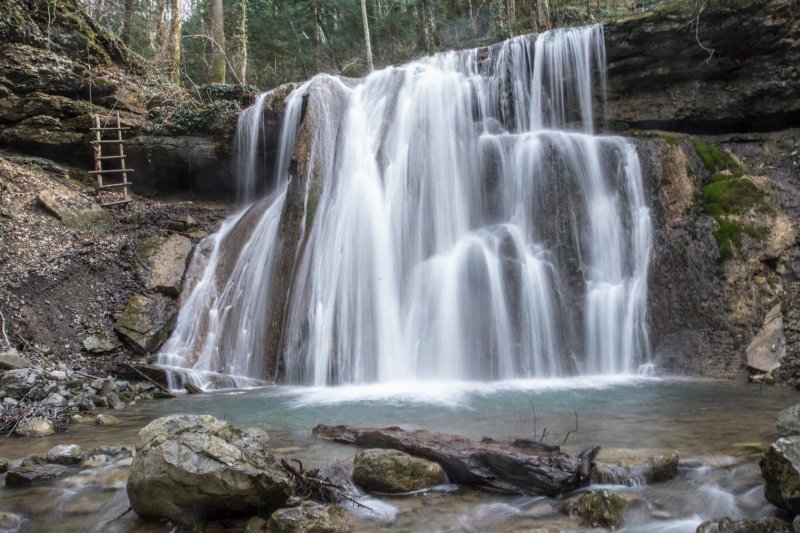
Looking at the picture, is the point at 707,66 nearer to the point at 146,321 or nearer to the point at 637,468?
the point at 637,468

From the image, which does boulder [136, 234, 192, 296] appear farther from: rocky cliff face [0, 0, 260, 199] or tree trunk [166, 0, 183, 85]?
tree trunk [166, 0, 183, 85]

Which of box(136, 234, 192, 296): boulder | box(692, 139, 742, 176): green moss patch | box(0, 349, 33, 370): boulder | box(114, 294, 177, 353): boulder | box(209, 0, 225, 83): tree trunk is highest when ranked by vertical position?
box(209, 0, 225, 83): tree trunk

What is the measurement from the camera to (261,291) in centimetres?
1062

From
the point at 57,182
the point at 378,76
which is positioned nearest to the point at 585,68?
the point at 378,76

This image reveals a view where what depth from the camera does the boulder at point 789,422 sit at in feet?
13.6

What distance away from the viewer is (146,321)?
1023cm

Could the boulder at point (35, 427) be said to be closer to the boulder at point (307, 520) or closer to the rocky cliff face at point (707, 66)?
the boulder at point (307, 520)


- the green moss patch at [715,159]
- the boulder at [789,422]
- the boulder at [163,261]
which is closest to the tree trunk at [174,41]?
the boulder at [163,261]

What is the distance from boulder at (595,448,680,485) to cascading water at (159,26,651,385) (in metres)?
5.04

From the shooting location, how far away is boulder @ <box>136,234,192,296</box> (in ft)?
36.2

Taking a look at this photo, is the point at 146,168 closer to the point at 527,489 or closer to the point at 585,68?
the point at 585,68

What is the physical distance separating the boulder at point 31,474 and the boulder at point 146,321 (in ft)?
18.2

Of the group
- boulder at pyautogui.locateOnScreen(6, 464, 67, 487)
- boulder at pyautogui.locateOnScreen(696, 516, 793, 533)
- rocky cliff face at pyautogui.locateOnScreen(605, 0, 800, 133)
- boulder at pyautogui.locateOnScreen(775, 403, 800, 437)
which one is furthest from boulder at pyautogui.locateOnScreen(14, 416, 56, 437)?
rocky cliff face at pyautogui.locateOnScreen(605, 0, 800, 133)

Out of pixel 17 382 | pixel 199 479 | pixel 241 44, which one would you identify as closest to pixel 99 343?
pixel 17 382
